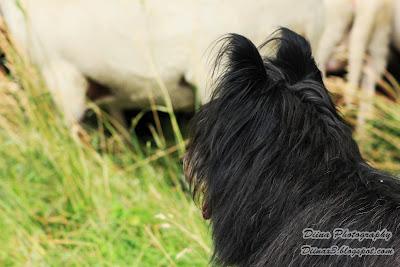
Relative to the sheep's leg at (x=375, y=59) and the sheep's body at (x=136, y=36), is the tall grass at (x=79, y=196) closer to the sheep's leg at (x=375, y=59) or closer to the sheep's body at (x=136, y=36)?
the sheep's body at (x=136, y=36)

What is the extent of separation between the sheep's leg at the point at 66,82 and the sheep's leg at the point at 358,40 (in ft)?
4.29

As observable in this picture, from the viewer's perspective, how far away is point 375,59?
4062 mm

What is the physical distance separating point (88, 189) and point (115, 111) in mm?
599

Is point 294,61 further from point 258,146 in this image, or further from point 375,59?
point 375,59

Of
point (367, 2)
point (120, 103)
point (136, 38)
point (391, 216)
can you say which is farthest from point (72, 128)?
point (391, 216)

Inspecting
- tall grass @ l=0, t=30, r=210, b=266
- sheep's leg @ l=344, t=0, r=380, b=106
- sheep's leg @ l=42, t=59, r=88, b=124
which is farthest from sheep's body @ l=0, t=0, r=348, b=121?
sheep's leg @ l=344, t=0, r=380, b=106

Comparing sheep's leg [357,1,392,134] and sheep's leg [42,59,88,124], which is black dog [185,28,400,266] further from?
sheep's leg [357,1,392,134]

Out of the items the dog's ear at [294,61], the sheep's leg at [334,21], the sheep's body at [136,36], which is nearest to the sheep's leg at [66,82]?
the sheep's body at [136,36]

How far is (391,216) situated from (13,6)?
2.39 m

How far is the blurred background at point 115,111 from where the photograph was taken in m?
Result: 3.09

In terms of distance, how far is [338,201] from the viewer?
1746mm

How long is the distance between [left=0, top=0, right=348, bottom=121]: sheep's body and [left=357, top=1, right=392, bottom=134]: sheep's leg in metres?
0.45

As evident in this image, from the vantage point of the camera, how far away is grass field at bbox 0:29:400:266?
9.91 feet

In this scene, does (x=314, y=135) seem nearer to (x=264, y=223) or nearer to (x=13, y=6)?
(x=264, y=223)
